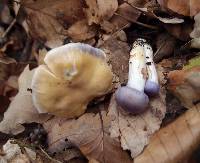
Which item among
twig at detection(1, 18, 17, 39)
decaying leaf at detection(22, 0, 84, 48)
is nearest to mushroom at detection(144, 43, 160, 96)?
decaying leaf at detection(22, 0, 84, 48)

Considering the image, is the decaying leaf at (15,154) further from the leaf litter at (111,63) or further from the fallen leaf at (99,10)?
the fallen leaf at (99,10)

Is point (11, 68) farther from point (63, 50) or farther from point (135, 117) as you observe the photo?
point (135, 117)

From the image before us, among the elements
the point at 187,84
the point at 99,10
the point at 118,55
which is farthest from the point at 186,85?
the point at 99,10

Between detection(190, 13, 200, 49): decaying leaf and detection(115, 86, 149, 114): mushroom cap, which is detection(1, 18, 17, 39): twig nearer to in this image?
detection(115, 86, 149, 114): mushroom cap

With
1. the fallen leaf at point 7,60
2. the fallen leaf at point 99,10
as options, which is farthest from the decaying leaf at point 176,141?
the fallen leaf at point 7,60

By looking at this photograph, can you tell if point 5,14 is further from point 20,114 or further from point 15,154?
point 15,154

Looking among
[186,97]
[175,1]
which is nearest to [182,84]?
[186,97]
